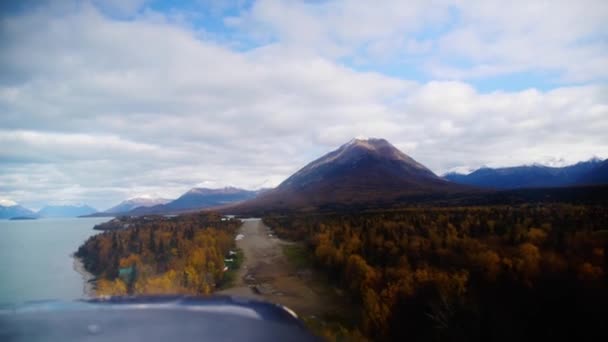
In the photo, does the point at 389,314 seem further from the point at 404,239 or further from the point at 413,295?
the point at 404,239

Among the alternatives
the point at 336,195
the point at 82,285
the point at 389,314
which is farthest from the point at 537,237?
the point at 336,195

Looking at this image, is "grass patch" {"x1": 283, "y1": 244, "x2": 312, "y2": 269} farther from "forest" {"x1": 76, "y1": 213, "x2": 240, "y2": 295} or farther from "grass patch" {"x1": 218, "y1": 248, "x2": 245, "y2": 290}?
"forest" {"x1": 76, "y1": 213, "x2": 240, "y2": 295}

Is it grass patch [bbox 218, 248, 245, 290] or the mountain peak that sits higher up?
the mountain peak

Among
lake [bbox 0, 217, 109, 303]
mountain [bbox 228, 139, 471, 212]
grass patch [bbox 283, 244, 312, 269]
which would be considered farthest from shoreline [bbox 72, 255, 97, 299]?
mountain [bbox 228, 139, 471, 212]

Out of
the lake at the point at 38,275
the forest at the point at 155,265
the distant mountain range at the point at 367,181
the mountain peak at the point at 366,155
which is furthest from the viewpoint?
the mountain peak at the point at 366,155

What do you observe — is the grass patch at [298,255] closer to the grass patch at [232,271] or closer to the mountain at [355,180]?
the grass patch at [232,271]

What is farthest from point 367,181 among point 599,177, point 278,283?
point 278,283

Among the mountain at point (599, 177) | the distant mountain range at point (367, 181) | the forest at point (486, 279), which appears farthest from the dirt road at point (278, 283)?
the distant mountain range at point (367, 181)
